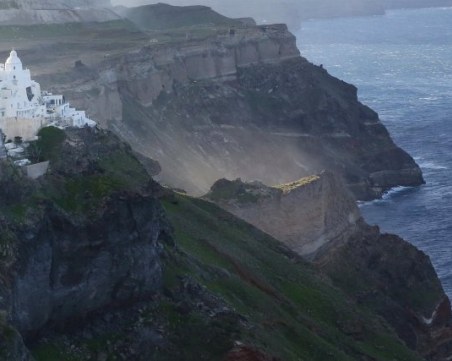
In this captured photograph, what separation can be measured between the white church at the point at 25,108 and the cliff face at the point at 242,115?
39398mm

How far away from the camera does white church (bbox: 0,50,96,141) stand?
4350cm

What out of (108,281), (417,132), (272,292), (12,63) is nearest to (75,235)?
(108,281)

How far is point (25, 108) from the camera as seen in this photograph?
147 ft

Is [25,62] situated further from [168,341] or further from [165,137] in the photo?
[168,341]

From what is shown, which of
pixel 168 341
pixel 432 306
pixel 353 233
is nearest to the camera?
pixel 168 341

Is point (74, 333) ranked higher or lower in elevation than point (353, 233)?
higher

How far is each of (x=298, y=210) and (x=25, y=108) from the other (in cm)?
3214

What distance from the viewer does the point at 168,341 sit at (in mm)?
40750

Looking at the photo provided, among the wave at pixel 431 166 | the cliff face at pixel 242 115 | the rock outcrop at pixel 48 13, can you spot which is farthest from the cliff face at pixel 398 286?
the rock outcrop at pixel 48 13

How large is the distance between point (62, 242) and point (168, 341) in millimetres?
5676

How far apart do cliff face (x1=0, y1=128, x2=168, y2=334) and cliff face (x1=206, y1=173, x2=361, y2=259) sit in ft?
90.6

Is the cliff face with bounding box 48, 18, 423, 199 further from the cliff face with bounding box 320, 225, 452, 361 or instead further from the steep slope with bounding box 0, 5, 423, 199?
the cliff face with bounding box 320, 225, 452, 361

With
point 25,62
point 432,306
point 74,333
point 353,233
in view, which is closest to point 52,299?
point 74,333

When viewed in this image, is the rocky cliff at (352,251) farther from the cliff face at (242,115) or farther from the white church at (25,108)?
the white church at (25,108)
